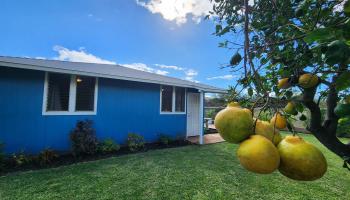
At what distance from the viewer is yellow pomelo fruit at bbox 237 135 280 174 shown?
20.5 inches

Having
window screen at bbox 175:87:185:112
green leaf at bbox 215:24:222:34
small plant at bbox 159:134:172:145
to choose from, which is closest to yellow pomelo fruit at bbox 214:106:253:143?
green leaf at bbox 215:24:222:34

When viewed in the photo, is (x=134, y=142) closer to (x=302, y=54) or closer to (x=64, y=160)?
(x=64, y=160)

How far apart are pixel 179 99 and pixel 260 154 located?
9030 millimetres

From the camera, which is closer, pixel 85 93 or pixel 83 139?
pixel 83 139

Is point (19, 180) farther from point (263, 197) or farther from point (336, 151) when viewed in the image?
point (336, 151)

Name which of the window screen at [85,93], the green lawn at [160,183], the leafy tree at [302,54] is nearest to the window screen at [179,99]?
the window screen at [85,93]

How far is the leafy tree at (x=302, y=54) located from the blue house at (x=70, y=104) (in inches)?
228

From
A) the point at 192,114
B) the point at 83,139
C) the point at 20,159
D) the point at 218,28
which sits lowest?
the point at 20,159

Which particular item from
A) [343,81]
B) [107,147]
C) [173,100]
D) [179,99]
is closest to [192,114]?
[179,99]

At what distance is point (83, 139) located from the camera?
5973 millimetres

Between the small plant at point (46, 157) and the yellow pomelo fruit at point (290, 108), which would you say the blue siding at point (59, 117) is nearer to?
the small plant at point (46, 157)

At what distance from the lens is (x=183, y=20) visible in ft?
13.2

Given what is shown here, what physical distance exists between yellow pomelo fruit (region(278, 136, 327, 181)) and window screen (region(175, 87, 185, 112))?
883 centimetres

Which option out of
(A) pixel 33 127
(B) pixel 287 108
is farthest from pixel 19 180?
(B) pixel 287 108
